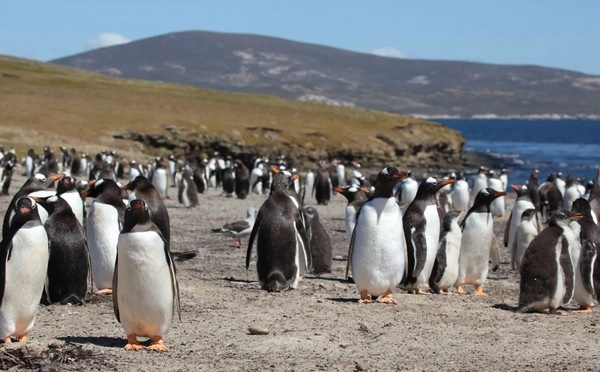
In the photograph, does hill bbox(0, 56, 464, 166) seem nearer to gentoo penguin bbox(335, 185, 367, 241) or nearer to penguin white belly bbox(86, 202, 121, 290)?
gentoo penguin bbox(335, 185, 367, 241)

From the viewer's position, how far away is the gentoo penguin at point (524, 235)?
44.1 feet

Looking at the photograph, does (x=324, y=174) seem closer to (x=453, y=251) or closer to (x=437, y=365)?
(x=453, y=251)

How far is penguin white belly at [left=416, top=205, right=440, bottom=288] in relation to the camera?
10797 millimetres

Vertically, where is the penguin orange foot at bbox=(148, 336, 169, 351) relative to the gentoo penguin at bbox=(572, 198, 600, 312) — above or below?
below

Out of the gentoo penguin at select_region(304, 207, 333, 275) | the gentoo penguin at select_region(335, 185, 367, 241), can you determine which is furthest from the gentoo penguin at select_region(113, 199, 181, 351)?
the gentoo penguin at select_region(335, 185, 367, 241)

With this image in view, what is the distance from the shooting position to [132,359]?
7270 mm

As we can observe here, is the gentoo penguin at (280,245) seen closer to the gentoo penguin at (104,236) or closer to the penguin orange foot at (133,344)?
the gentoo penguin at (104,236)

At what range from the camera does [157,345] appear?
25.0 feet

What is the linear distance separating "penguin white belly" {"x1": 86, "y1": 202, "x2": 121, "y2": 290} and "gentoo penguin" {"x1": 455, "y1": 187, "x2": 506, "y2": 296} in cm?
399

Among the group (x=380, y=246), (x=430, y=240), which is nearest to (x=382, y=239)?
(x=380, y=246)

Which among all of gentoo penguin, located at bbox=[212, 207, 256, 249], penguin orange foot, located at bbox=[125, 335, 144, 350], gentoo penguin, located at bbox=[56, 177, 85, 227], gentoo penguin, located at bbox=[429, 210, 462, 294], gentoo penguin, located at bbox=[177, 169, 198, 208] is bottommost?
gentoo penguin, located at bbox=[177, 169, 198, 208]

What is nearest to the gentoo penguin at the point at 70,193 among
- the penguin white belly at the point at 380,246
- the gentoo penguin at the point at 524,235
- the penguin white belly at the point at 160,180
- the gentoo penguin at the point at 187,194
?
the penguin white belly at the point at 380,246

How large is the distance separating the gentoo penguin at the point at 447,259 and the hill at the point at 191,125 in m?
33.9

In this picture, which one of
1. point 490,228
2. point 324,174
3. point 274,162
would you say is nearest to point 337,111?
point 274,162
